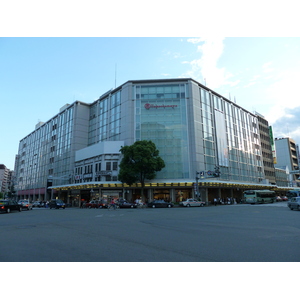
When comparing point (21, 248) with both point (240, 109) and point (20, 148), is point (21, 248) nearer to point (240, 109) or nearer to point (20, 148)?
point (240, 109)

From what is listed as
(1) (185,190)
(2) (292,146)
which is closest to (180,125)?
(1) (185,190)

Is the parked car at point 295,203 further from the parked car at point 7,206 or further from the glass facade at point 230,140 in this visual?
the parked car at point 7,206

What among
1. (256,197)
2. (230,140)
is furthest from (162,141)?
(256,197)

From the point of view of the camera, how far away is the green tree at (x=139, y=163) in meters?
42.8

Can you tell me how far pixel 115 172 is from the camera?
1991 inches

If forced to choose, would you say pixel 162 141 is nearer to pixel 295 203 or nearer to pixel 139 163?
pixel 139 163

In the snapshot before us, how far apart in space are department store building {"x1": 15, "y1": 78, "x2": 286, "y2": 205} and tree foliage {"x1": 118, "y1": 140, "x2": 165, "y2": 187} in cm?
405

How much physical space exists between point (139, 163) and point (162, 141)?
1015cm

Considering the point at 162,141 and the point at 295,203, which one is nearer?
the point at 295,203

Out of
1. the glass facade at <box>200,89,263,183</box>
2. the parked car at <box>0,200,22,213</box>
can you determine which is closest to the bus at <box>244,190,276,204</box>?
the glass facade at <box>200,89,263,183</box>

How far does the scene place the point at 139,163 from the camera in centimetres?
4288

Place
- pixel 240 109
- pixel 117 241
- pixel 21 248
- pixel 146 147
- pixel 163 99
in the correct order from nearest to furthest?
pixel 21 248
pixel 117 241
pixel 146 147
pixel 163 99
pixel 240 109

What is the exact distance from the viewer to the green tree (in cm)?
4285

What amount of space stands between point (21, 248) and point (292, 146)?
115 metres
